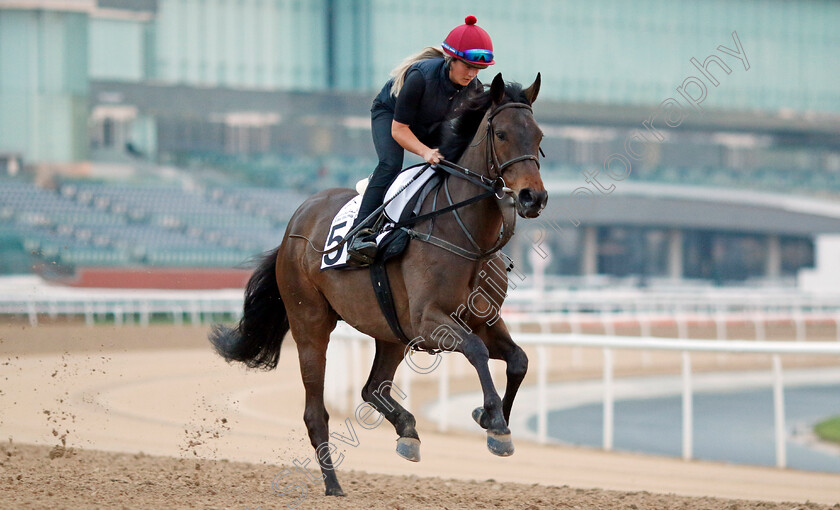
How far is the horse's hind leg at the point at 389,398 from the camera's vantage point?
15.2ft

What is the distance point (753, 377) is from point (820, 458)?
581 centimetres

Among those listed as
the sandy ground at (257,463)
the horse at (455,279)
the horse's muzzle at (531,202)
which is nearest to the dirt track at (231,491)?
the sandy ground at (257,463)

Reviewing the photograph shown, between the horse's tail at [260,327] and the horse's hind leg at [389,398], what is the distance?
2.56 ft

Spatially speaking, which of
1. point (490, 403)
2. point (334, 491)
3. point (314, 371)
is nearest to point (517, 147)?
point (490, 403)

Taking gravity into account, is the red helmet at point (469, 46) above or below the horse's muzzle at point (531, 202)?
above

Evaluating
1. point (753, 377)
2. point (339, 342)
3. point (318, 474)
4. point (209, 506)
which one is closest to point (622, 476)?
point (318, 474)

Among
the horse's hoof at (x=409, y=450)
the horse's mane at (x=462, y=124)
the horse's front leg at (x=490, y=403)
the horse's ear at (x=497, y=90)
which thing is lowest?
the horse's hoof at (x=409, y=450)

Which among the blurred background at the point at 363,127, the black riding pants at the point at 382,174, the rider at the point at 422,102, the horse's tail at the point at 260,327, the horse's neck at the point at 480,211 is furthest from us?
the blurred background at the point at 363,127

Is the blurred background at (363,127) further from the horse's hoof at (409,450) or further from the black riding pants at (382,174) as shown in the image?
the horse's hoof at (409,450)

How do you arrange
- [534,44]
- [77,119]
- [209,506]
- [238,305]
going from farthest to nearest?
[534,44] → [77,119] → [238,305] → [209,506]

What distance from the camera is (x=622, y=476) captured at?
680cm

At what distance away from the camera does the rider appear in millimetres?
4531

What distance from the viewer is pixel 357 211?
504 cm

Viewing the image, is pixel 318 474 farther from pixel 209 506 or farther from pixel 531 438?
pixel 531 438
